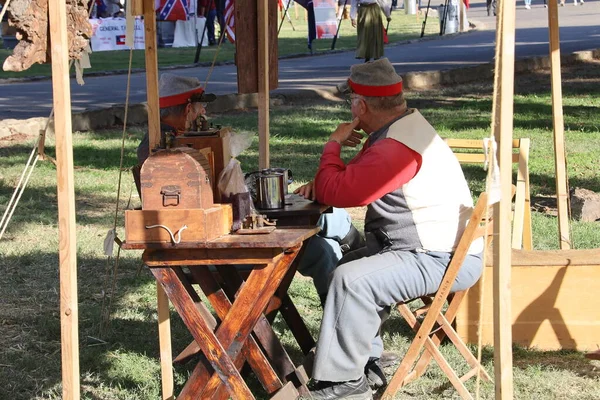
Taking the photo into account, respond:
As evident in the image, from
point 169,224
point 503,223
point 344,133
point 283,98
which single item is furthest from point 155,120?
point 283,98

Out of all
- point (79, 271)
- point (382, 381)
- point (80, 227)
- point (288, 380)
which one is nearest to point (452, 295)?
point (382, 381)

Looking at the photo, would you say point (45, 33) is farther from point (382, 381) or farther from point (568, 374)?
point (568, 374)

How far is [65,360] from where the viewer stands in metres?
2.98

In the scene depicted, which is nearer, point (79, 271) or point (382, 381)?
point (382, 381)

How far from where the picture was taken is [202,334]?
137 inches

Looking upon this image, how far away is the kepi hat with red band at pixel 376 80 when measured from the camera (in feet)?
13.1

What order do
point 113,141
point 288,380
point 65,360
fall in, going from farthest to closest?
point 113,141 < point 288,380 < point 65,360

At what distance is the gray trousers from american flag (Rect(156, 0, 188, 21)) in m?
20.1

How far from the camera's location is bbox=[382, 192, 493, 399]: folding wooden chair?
3.69m

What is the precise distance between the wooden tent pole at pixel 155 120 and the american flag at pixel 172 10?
19694mm

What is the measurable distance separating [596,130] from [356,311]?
8.07 metres

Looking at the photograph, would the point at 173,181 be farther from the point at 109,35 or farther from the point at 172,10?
the point at 172,10

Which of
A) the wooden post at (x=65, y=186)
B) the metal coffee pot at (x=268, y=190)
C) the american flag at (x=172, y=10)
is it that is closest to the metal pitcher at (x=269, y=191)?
the metal coffee pot at (x=268, y=190)

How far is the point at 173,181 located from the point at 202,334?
0.56 metres
